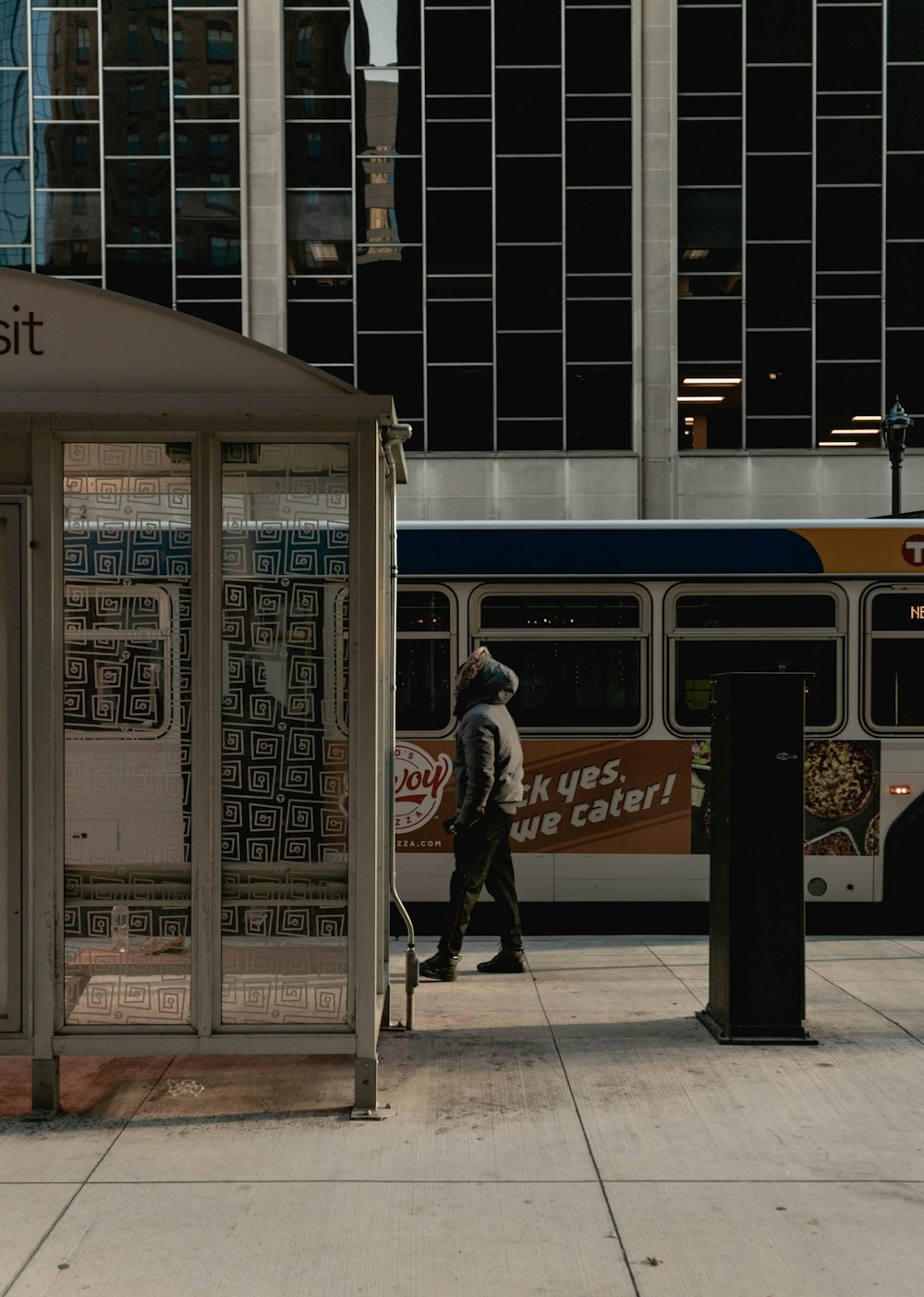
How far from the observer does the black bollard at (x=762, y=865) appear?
19.0ft

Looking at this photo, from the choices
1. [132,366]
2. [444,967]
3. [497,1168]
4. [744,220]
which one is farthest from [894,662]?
[744,220]

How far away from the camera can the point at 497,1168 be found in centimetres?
431

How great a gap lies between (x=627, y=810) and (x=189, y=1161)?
4907mm

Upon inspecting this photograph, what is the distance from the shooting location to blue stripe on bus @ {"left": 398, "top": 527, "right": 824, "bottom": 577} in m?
8.76

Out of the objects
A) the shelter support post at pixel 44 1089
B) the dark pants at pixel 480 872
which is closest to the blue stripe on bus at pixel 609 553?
the dark pants at pixel 480 872

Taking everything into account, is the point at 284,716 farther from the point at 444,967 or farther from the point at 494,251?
the point at 494,251

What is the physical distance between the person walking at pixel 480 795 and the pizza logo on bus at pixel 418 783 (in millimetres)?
1625

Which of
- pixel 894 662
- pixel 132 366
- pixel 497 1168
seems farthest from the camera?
pixel 894 662

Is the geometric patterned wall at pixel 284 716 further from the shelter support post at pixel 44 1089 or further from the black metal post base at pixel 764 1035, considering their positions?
the black metal post base at pixel 764 1035

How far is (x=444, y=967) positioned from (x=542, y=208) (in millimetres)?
18680

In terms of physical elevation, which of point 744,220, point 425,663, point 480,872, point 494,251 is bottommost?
point 480,872

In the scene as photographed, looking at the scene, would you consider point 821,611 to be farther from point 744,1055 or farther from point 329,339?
point 329,339

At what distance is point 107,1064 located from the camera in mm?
5562

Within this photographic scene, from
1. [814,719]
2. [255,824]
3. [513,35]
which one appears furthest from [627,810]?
[513,35]
